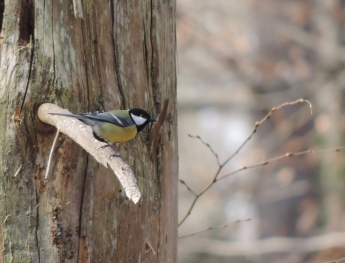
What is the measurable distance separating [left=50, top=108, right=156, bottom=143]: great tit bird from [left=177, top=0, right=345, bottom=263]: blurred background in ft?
12.8

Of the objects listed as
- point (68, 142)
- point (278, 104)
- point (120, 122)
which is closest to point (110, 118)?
point (120, 122)

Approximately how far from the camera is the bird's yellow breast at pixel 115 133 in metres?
2.28

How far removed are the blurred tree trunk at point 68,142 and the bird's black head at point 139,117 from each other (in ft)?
0.19

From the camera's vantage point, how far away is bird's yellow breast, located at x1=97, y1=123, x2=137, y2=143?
2.28 m

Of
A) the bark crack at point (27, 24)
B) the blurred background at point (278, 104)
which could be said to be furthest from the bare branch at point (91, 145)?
the blurred background at point (278, 104)

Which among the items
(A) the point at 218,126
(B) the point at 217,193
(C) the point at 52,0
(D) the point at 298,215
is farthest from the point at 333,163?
(A) the point at 218,126

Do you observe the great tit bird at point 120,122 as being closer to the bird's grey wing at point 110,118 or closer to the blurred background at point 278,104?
the bird's grey wing at point 110,118

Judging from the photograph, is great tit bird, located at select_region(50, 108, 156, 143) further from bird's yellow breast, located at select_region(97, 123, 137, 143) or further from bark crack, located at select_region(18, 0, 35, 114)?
bark crack, located at select_region(18, 0, 35, 114)

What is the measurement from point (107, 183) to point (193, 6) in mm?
5496

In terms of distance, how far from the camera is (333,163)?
712 cm

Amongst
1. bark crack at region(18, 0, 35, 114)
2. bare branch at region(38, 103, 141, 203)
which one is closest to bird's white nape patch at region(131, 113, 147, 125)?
bare branch at region(38, 103, 141, 203)

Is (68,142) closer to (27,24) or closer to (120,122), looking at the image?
(120,122)

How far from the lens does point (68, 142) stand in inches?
83.0

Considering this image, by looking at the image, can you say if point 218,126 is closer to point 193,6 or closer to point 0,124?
point 193,6
